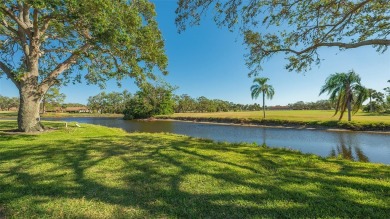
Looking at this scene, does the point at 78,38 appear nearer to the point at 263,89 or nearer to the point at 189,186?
the point at 189,186

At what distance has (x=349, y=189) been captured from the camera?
397 cm

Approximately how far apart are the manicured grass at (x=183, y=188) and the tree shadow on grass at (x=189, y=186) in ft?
0.04

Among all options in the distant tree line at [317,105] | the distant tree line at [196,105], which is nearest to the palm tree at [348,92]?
the distant tree line at [196,105]

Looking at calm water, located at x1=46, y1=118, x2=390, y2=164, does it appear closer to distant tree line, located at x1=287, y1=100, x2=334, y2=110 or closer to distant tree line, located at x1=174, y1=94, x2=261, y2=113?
distant tree line, located at x1=174, y1=94, x2=261, y2=113

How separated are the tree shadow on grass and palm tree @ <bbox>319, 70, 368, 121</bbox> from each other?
31912mm

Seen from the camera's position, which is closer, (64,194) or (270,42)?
(64,194)

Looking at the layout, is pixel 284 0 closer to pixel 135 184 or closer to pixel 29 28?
pixel 135 184

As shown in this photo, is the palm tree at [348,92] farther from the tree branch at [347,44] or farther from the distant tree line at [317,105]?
the distant tree line at [317,105]

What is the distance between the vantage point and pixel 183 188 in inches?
157

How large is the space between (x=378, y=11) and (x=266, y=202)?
30.9 feet

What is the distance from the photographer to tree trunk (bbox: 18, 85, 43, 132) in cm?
1115

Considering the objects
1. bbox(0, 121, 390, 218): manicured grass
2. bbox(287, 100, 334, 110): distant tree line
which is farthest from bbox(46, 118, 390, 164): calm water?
bbox(287, 100, 334, 110): distant tree line

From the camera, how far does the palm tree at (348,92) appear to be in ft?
102

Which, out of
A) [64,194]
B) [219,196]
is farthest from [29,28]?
[219,196]
